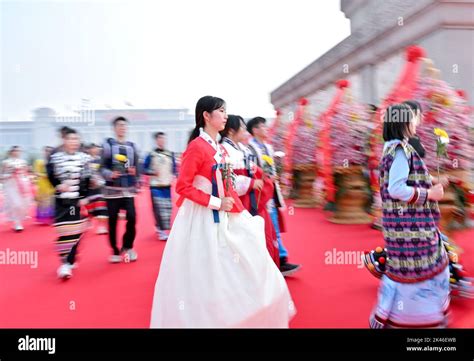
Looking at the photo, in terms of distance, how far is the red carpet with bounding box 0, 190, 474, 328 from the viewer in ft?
7.95

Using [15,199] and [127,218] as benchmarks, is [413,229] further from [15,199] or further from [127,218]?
[15,199]

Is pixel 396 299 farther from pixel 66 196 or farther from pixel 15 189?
pixel 15 189

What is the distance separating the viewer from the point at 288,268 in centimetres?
318

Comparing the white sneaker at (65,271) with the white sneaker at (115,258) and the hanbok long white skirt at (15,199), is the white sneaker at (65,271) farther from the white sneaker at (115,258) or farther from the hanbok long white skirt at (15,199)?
the hanbok long white skirt at (15,199)

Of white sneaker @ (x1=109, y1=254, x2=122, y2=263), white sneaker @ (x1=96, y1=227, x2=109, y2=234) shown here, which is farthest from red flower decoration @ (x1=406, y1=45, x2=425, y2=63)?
white sneaker @ (x1=96, y1=227, x2=109, y2=234)

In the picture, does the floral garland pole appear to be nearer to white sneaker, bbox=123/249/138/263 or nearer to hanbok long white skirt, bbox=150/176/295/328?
hanbok long white skirt, bbox=150/176/295/328

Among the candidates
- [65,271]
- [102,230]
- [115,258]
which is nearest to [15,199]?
[102,230]

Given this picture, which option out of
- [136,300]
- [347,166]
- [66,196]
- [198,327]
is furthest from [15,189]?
[198,327]

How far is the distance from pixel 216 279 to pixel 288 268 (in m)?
1.33

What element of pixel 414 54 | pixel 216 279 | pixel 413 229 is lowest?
pixel 216 279

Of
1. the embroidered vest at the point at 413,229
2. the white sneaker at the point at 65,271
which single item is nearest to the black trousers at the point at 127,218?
the white sneaker at the point at 65,271

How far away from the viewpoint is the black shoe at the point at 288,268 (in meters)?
3.13

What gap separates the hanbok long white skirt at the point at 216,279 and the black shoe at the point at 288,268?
1051 millimetres

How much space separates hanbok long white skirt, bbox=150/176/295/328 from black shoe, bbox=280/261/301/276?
1051mm
